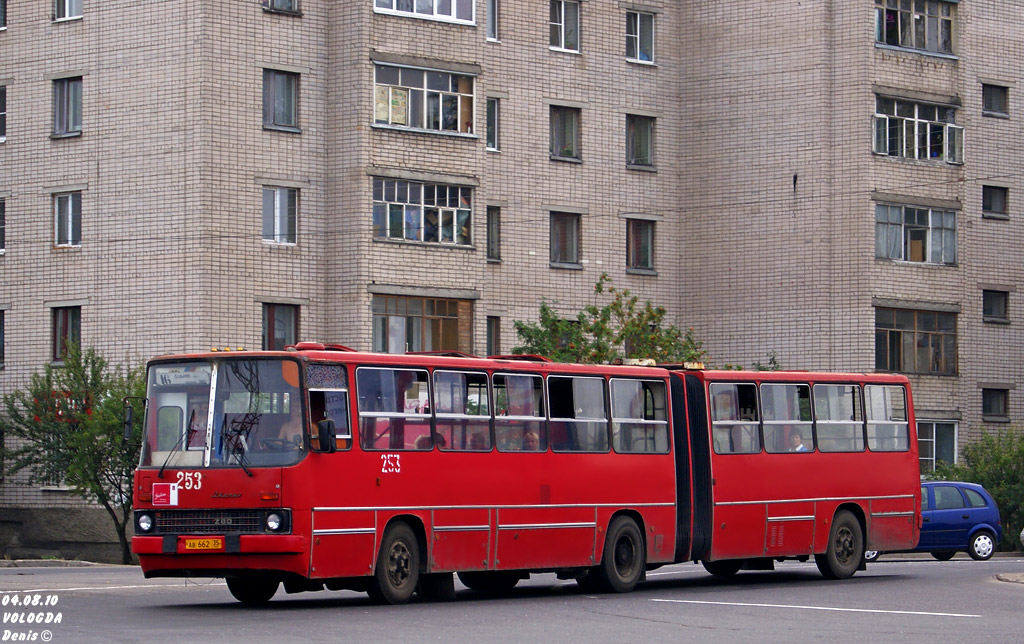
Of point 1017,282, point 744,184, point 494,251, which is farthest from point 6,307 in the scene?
point 1017,282

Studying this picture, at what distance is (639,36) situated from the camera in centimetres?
5000

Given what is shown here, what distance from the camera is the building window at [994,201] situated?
49719mm

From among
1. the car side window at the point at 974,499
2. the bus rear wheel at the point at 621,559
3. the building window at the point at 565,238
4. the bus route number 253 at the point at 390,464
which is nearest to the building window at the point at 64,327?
the building window at the point at 565,238

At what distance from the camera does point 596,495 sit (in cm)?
2370

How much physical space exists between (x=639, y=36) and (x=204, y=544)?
32788 millimetres

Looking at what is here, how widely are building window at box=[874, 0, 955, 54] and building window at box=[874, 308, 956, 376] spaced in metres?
7.06

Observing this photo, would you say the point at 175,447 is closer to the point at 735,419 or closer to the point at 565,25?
the point at 735,419

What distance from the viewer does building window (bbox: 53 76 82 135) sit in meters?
43.0

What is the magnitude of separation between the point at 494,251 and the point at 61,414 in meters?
12.0

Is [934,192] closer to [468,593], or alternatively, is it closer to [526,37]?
[526,37]

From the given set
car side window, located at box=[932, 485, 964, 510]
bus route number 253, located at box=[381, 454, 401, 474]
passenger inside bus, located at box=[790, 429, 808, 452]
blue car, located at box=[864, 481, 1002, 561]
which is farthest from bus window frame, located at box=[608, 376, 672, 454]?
car side window, located at box=[932, 485, 964, 510]

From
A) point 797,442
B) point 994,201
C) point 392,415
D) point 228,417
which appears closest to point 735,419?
point 797,442

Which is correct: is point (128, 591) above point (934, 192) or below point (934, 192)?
below

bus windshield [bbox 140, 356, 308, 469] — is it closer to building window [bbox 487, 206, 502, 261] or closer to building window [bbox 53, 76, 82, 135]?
building window [bbox 53, 76, 82, 135]
